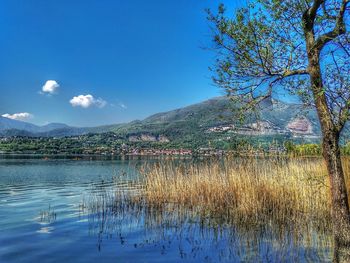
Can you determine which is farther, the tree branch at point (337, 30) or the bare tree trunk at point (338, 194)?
the bare tree trunk at point (338, 194)

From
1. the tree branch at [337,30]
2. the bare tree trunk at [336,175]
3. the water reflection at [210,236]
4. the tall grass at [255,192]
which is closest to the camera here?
the tree branch at [337,30]

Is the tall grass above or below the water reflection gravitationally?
above

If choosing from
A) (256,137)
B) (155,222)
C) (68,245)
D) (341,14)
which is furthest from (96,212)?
(341,14)

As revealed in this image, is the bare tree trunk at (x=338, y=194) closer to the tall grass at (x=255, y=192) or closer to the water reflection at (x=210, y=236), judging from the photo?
the water reflection at (x=210, y=236)

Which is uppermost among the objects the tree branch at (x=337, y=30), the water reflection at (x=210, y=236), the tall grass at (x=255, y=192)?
the tree branch at (x=337, y=30)

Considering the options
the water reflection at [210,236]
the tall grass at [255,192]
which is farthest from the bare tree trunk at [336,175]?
the tall grass at [255,192]

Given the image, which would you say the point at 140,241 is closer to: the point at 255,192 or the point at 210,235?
the point at 210,235

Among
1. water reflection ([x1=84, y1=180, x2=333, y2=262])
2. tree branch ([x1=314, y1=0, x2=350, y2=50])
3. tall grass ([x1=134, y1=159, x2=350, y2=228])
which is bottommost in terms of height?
water reflection ([x1=84, y1=180, x2=333, y2=262])

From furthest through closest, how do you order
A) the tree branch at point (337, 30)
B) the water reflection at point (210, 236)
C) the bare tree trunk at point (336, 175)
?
the water reflection at point (210, 236) → the bare tree trunk at point (336, 175) → the tree branch at point (337, 30)

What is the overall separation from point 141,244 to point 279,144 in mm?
7418

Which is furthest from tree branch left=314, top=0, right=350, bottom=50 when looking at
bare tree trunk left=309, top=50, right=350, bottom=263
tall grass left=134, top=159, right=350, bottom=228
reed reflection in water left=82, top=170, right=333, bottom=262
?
reed reflection in water left=82, top=170, right=333, bottom=262

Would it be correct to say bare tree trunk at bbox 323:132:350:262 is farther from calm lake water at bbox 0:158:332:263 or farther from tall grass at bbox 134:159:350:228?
tall grass at bbox 134:159:350:228

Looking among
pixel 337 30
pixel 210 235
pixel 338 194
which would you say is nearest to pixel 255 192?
pixel 210 235

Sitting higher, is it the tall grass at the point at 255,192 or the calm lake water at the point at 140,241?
the tall grass at the point at 255,192
